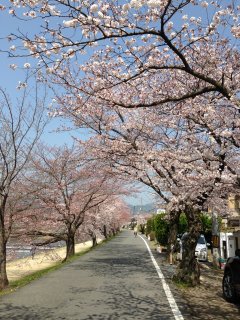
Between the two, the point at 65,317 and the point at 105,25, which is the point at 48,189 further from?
the point at 105,25

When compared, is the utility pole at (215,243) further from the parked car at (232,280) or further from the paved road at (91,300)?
the parked car at (232,280)

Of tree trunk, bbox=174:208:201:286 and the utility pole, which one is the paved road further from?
the utility pole

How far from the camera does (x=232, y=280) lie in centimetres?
1006

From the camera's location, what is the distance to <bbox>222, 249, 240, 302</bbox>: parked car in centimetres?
975

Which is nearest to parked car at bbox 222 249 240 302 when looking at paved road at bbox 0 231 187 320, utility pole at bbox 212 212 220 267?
paved road at bbox 0 231 187 320

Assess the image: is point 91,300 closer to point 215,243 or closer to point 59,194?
point 215,243

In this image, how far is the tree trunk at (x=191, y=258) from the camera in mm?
12859

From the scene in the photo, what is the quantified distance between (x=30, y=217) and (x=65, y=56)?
2130 cm

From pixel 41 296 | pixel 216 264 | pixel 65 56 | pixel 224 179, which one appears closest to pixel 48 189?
pixel 216 264

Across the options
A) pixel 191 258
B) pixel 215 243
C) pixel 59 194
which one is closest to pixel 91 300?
pixel 191 258

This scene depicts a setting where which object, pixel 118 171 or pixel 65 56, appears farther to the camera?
pixel 118 171

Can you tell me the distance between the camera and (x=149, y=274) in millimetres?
15484

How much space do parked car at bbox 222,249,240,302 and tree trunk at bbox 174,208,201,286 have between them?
7.11 ft

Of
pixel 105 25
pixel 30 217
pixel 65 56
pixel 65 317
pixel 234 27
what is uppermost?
pixel 234 27
